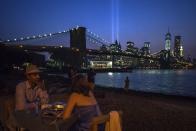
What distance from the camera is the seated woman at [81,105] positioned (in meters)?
4.70

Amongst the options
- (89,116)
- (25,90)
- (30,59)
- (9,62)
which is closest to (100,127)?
(89,116)

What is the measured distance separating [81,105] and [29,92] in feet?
3.56

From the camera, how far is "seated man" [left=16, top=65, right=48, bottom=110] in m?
5.40

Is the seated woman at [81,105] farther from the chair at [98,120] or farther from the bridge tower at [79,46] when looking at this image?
the bridge tower at [79,46]

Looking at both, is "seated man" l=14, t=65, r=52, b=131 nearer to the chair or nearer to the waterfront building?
the chair

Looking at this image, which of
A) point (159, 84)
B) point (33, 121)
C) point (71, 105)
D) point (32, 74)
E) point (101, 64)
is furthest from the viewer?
point (101, 64)

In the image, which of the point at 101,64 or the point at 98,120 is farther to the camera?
the point at 101,64

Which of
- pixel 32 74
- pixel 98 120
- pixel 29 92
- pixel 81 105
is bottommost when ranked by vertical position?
pixel 98 120

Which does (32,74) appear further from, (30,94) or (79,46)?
(79,46)

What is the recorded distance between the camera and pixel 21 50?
56781 mm

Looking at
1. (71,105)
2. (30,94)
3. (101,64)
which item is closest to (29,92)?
(30,94)

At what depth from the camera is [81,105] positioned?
4.79 meters

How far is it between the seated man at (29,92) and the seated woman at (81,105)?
92cm

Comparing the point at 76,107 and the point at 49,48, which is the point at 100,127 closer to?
the point at 76,107
